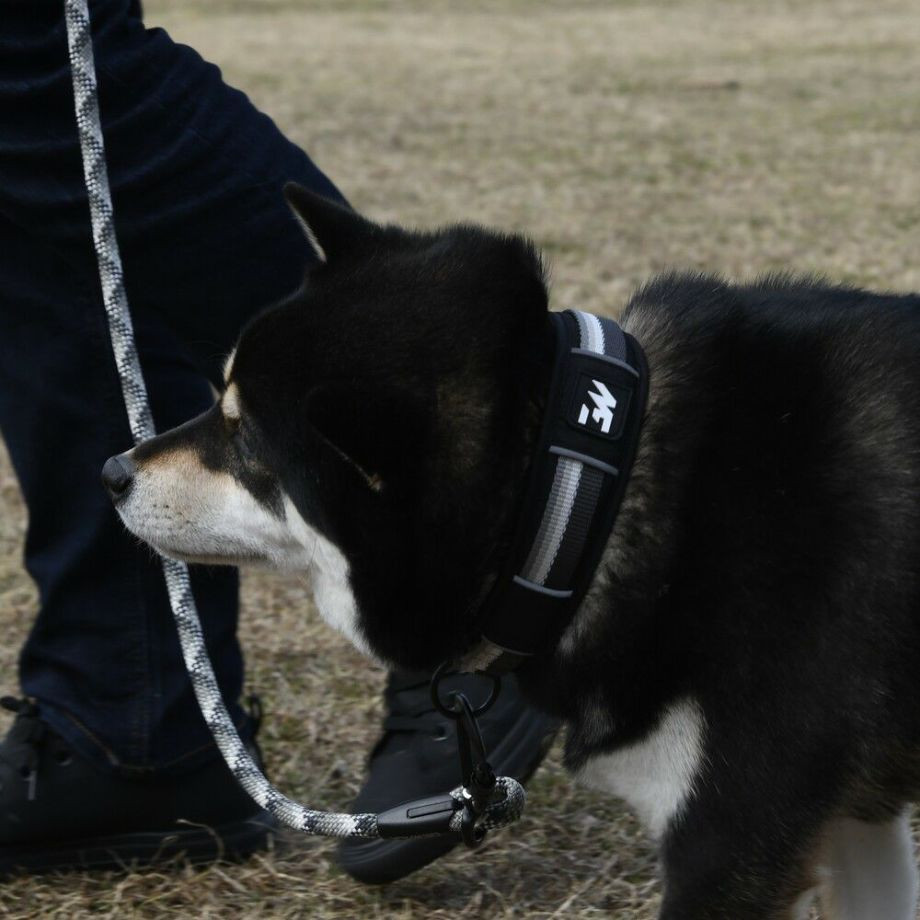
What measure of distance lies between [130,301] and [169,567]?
0.42 m

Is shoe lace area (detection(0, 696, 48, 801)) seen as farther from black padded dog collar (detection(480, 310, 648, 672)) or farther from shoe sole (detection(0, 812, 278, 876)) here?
black padded dog collar (detection(480, 310, 648, 672))

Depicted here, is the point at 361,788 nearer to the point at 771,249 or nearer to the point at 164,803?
the point at 164,803

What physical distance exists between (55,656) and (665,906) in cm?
111

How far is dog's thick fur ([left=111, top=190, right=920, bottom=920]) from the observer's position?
1.71 m

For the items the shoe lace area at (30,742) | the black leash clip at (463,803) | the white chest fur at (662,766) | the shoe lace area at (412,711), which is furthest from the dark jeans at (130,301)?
the white chest fur at (662,766)

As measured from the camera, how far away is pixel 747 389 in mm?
1818

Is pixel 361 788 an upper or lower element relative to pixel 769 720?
lower

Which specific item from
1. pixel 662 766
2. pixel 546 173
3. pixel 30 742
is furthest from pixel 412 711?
pixel 546 173

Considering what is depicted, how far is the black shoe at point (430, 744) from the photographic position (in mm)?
2389

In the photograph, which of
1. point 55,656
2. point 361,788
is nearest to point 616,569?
point 361,788

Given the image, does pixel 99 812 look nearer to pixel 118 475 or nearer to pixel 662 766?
pixel 118 475

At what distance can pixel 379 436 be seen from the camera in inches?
67.6

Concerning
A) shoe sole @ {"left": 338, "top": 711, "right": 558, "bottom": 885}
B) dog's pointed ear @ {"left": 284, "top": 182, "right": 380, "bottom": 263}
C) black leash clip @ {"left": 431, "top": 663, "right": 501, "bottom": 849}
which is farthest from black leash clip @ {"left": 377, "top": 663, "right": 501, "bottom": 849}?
dog's pointed ear @ {"left": 284, "top": 182, "right": 380, "bottom": 263}

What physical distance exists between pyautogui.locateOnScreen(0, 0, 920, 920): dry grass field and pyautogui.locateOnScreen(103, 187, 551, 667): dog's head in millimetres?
607
